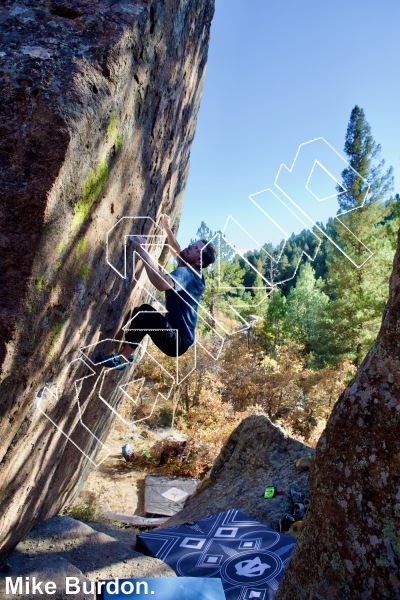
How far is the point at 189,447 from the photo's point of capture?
1176 cm

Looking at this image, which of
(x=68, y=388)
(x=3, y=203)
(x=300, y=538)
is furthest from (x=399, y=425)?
(x=68, y=388)

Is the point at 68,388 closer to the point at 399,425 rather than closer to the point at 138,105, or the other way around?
the point at 138,105

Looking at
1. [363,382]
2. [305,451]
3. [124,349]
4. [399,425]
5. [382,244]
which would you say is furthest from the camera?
[382,244]

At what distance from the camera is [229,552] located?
4.30 m

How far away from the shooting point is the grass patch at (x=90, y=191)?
2.45 m

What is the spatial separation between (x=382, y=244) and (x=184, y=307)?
1483 cm

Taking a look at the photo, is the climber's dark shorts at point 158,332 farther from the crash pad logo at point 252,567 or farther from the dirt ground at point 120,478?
the dirt ground at point 120,478

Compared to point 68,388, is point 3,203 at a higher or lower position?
higher

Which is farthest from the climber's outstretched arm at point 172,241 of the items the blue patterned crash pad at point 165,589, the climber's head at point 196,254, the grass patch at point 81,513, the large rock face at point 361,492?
the grass patch at point 81,513

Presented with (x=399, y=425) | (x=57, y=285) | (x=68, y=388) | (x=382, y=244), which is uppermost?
(x=382, y=244)

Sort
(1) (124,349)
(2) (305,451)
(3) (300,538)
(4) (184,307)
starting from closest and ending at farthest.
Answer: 1. (3) (300,538)
2. (4) (184,307)
3. (1) (124,349)
4. (2) (305,451)

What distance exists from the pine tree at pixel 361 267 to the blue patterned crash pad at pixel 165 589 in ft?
40.2

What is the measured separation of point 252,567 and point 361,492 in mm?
2552

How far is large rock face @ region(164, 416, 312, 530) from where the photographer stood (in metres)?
5.94
